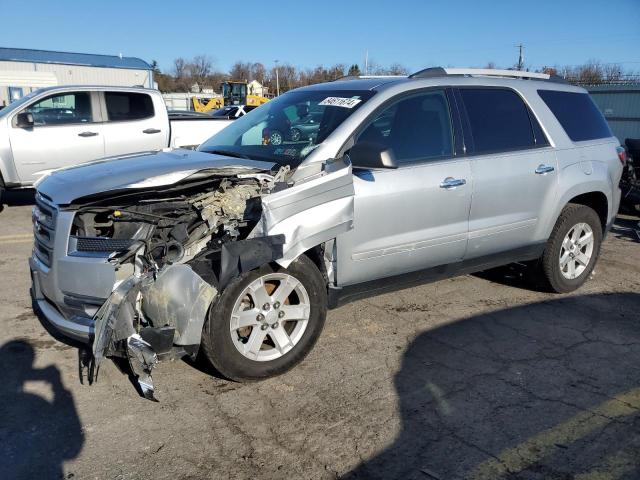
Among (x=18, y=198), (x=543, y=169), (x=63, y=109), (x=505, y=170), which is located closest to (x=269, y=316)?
(x=505, y=170)

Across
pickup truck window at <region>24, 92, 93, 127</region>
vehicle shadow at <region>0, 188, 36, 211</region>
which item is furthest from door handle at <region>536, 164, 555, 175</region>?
vehicle shadow at <region>0, 188, 36, 211</region>

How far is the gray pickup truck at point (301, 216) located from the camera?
125 inches

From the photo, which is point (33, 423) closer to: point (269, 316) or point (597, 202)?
point (269, 316)

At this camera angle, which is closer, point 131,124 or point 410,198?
point 410,198

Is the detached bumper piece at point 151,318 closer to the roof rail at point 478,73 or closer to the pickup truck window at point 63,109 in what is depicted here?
the roof rail at point 478,73

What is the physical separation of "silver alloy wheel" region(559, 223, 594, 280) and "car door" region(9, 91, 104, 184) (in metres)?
7.17

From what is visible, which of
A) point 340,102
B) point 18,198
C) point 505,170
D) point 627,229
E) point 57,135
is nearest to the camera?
point 340,102

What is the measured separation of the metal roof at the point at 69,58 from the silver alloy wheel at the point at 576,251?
44336 mm

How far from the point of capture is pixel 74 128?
8.87 m

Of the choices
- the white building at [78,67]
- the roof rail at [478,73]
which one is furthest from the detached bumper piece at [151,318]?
the white building at [78,67]

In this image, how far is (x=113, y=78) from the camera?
4350cm

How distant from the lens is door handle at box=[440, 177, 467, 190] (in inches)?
162

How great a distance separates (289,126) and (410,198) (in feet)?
3.75

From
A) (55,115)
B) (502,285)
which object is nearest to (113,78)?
(55,115)
